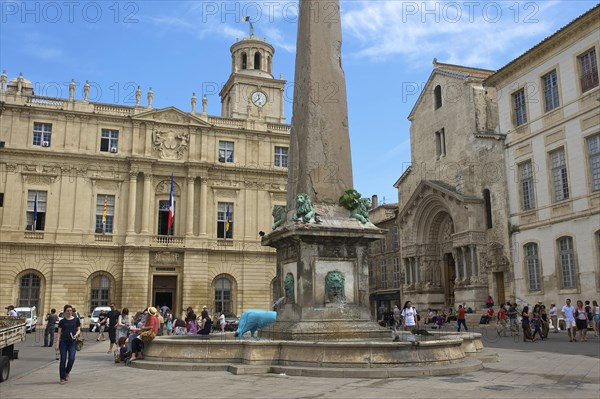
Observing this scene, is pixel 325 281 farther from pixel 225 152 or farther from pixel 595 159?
pixel 225 152

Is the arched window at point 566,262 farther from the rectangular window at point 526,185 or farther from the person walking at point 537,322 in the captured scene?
the person walking at point 537,322

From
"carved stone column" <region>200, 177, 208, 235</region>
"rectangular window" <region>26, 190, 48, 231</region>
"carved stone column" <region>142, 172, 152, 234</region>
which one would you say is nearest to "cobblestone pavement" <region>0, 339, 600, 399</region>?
"carved stone column" <region>142, 172, 152, 234</region>

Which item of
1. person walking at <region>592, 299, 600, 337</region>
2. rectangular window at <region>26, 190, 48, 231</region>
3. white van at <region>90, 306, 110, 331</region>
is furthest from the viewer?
rectangular window at <region>26, 190, 48, 231</region>

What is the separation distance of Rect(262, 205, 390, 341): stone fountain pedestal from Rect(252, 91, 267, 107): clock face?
4093cm

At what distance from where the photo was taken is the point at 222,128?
4103 centimetres

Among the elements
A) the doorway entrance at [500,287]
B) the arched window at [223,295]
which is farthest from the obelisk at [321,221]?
the arched window at [223,295]

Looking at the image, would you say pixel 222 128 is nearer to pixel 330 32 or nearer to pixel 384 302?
pixel 384 302

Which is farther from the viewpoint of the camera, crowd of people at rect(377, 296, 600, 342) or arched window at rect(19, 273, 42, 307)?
arched window at rect(19, 273, 42, 307)

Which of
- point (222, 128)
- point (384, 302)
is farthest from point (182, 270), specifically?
point (384, 302)

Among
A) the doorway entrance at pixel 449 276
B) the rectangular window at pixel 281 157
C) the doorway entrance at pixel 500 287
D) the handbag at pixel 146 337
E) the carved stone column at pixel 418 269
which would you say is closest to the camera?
the handbag at pixel 146 337

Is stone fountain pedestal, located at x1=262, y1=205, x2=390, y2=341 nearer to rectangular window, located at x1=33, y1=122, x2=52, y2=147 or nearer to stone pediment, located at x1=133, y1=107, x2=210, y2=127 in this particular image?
stone pediment, located at x1=133, y1=107, x2=210, y2=127

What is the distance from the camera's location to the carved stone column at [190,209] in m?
38.9

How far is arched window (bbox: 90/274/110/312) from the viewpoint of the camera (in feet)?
121

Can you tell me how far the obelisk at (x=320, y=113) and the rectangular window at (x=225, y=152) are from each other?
29.5 metres
